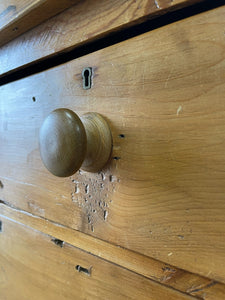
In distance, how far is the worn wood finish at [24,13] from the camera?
29 cm

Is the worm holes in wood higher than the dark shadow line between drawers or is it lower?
lower

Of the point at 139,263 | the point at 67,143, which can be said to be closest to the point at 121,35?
the point at 67,143

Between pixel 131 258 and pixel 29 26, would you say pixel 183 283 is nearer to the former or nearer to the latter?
pixel 131 258

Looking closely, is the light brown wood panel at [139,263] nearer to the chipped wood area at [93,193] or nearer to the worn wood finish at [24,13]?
the chipped wood area at [93,193]

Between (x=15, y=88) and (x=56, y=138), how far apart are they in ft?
0.71

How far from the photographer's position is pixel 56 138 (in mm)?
234

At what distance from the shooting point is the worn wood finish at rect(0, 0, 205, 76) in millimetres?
232

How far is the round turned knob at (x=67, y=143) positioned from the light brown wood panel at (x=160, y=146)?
0.08 ft

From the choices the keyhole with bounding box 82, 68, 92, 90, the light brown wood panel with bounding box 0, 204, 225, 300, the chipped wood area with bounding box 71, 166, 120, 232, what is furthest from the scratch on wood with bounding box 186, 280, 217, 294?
the keyhole with bounding box 82, 68, 92, 90

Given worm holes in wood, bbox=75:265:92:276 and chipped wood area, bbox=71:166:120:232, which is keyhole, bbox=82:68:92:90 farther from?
worm holes in wood, bbox=75:265:92:276

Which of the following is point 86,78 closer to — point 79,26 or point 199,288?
point 79,26

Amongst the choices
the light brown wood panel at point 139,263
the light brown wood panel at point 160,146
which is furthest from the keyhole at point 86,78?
the light brown wood panel at point 139,263

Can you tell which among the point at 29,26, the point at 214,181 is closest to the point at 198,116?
the point at 214,181

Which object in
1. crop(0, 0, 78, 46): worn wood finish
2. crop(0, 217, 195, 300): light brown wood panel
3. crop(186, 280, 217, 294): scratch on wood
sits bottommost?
crop(0, 217, 195, 300): light brown wood panel
